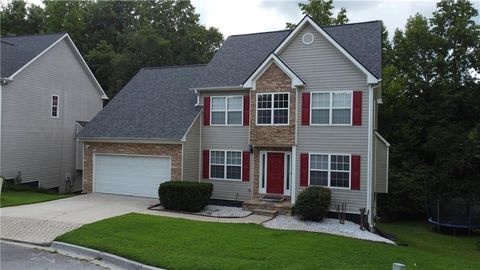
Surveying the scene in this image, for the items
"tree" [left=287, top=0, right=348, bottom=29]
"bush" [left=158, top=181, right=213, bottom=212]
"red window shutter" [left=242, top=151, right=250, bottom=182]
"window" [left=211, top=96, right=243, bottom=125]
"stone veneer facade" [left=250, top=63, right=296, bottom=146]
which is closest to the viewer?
"bush" [left=158, top=181, right=213, bottom=212]

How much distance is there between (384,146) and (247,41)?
8.96 m

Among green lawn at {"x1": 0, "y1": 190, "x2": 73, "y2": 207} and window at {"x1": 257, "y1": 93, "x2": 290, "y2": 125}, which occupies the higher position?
window at {"x1": 257, "y1": 93, "x2": 290, "y2": 125}

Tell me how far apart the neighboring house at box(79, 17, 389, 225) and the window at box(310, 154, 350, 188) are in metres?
0.04

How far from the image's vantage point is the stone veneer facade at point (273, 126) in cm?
1756

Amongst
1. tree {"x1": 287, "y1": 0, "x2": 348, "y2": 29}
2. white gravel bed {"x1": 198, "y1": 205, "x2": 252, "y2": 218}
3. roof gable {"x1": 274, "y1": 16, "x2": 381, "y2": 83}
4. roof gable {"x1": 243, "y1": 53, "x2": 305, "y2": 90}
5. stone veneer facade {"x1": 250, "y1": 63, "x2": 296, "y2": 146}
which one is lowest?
white gravel bed {"x1": 198, "y1": 205, "x2": 252, "y2": 218}

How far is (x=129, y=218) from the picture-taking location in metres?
13.8

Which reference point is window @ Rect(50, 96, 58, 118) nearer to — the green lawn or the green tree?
the green lawn

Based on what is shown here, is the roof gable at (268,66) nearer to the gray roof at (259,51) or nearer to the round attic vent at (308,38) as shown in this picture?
the gray roof at (259,51)

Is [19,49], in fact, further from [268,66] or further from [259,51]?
[268,66]

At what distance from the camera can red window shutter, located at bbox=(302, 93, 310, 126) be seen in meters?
17.4

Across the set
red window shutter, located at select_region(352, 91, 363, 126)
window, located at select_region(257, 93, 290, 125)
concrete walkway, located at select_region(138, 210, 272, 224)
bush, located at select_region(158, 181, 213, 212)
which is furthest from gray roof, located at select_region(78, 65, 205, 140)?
red window shutter, located at select_region(352, 91, 363, 126)

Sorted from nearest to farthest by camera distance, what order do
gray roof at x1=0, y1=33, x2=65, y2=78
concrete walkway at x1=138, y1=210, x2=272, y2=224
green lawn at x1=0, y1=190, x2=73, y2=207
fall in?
concrete walkway at x1=138, y1=210, x2=272, y2=224
green lawn at x1=0, y1=190, x2=73, y2=207
gray roof at x1=0, y1=33, x2=65, y2=78

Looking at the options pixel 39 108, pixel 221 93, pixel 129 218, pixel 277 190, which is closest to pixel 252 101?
pixel 221 93

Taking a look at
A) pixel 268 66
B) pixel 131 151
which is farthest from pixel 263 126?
pixel 131 151
